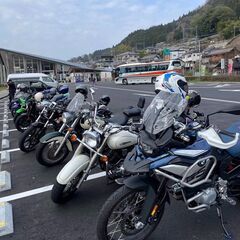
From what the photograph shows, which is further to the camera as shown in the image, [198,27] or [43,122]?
[198,27]

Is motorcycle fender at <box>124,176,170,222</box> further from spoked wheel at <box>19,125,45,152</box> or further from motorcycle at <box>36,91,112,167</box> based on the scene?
spoked wheel at <box>19,125,45,152</box>

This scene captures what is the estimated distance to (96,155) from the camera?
3689 mm

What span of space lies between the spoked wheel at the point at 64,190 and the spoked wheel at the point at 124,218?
1122 millimetres

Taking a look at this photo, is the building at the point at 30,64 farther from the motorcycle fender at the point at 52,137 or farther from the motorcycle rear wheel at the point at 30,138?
the motorcycle fender at the point at 52,137

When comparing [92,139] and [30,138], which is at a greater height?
[92,139]

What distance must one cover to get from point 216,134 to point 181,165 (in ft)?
1.44

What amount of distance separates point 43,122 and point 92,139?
10.6 feet

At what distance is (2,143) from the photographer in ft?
24.7

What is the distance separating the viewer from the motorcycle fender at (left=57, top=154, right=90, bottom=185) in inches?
143

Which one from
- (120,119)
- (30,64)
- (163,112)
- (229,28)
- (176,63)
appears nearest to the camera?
(163,112)

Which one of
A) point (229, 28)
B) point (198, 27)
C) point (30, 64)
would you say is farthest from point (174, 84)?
point (198, 27)

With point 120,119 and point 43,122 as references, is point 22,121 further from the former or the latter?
point 120,119

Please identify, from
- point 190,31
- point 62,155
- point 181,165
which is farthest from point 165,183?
point 190,31

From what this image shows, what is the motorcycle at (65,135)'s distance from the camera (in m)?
4.74
